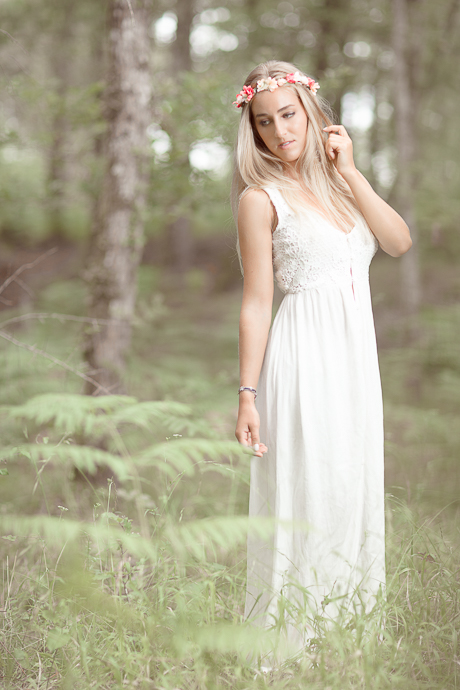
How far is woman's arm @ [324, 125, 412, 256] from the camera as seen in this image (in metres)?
2.07

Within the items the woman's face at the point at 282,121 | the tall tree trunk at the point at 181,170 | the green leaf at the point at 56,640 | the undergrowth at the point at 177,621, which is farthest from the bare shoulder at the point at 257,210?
→ the tall tree trunk at the point at 181,170

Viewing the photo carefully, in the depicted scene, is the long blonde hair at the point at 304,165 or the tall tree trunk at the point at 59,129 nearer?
the long blonde hair at the point at 304,165

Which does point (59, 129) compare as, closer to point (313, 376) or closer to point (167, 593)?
point (313, 376)

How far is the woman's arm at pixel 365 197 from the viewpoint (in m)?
2.07

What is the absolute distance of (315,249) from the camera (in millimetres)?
2066

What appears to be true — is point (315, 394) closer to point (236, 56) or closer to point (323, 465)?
point (323, 465)

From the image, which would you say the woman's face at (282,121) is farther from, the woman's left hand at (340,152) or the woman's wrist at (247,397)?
the woman's wrist at (247,397)

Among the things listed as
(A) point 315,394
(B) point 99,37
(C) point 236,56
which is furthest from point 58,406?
(C) point 236,56

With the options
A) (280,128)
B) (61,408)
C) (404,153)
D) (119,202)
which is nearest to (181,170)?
(119,202)

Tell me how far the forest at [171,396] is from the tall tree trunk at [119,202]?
16 mm

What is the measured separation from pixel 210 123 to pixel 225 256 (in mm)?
8450

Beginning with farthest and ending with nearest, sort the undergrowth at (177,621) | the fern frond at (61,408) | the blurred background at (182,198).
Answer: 1. the blurred background at (182,198)
2. the fern frond at (61,408)
3. the undergrowth at (177,621)

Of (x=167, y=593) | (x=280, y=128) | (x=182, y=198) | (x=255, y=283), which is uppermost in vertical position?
(x=182, y=198)

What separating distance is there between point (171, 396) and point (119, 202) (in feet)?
5.47
